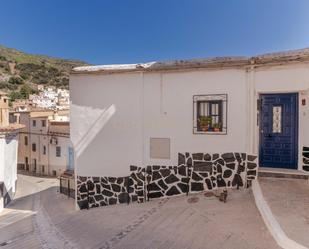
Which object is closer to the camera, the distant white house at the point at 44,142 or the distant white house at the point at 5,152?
the distant white house at the point at 5,152

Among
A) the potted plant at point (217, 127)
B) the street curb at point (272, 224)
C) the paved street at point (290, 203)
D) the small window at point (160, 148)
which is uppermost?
the potted plant at point (217, 127)

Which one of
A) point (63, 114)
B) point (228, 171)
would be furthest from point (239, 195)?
point (63, 114)

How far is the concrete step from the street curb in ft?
3.02

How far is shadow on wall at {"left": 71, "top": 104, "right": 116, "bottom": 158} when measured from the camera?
32.7ft

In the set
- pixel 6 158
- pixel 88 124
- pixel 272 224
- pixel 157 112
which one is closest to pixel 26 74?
pixel 6 158

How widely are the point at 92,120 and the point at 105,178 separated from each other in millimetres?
2250

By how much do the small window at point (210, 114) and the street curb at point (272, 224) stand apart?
2199 millimetres

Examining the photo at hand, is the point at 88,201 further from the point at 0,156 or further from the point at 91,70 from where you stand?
the point at 0,156

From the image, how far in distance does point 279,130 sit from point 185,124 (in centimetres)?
308

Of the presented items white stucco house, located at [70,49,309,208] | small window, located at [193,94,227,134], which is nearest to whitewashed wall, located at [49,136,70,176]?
white stucco house, located at [70,49,309,208]

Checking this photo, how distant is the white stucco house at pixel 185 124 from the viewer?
8.41 metres

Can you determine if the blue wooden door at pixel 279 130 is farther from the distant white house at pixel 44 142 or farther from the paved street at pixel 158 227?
the distant white house at pixel 44 142

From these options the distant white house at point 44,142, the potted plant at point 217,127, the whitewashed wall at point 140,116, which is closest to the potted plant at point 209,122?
the potted plant at point 217,127

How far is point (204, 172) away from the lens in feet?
29.5
